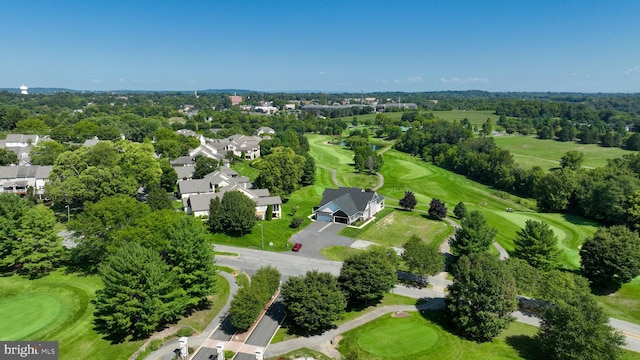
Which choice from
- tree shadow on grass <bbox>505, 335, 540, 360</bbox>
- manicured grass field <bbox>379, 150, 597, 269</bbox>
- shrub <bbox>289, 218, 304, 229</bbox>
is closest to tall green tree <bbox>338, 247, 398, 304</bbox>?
tree shadow on grass <bbox>505, 335, 540, 360</bbox>

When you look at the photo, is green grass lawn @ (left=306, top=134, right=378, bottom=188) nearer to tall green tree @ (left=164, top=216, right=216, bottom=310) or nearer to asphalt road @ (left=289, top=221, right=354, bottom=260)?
asphalt road @ (left=289, top=221, right=354, bottom=260)

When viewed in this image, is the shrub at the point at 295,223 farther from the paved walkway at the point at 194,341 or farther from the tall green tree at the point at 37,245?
the tall green tree at the point at 37,245

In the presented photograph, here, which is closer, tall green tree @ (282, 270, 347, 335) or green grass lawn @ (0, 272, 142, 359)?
green grass lawn @ (0, 272, 142, 359)

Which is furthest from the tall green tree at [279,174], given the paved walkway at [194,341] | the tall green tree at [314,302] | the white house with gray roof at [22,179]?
the white house with gray roof at [22,179]

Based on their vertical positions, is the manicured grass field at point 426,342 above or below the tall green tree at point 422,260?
below

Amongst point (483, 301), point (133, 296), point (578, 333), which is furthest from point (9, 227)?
point (578, 333)

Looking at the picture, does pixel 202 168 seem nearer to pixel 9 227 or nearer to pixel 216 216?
pixel 216 216

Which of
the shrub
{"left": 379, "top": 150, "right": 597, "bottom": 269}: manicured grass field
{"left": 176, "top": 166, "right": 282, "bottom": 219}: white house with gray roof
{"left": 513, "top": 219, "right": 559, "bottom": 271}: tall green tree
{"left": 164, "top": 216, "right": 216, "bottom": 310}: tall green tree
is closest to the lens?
{"left": 164, "top": 216, "right": 216, "bottom": 310}: tall green tree

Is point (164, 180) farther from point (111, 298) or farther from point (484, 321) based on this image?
point (484, 321)

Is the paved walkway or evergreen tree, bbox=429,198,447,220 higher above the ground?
evergreen tree, bbox=429,198,447,220
